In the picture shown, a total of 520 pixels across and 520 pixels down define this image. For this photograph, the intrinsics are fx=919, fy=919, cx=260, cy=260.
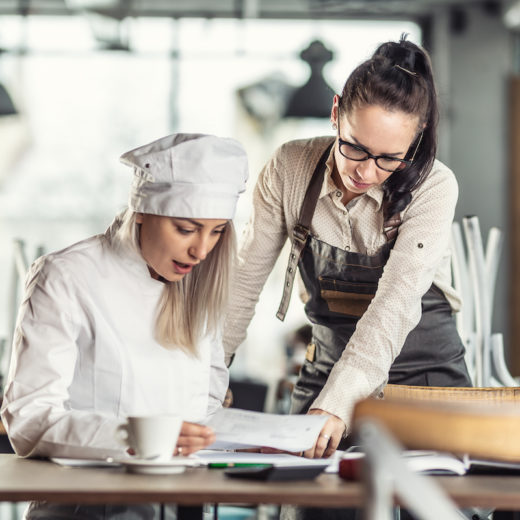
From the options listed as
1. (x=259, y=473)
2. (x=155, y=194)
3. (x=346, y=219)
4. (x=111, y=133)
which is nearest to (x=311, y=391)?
(x=346, y=219)

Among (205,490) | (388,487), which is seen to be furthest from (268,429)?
(388,487)

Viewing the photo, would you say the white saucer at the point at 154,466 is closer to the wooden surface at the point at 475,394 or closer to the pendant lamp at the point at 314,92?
the wooden surface at the point at 475,394

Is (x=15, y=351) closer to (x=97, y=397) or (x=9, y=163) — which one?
(x=97, y=397)

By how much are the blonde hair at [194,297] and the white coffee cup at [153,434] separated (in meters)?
0.46

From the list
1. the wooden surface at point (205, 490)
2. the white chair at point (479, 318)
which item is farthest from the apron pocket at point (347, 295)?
the wooden surface at point (205, 490)

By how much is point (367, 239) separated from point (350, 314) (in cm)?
19

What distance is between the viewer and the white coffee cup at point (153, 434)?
1336 millimetres

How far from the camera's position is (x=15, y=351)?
160 cm

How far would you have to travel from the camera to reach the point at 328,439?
165cm

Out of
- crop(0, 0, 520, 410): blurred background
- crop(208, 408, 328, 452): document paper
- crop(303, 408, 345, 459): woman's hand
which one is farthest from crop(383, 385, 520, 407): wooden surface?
crop(0, 0, 520, 410): blurred background

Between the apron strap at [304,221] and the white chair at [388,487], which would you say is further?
the apron strap at [304,221]

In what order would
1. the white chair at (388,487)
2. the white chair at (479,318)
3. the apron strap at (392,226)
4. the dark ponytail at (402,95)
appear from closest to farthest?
the white chair at (388,487) → the dark ponytail at (402,95) → the apron strap at (392,226) → the white chair at (479,318)

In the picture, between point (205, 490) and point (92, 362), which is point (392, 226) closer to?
point (92, 362)

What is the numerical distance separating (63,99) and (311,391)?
223 inches
